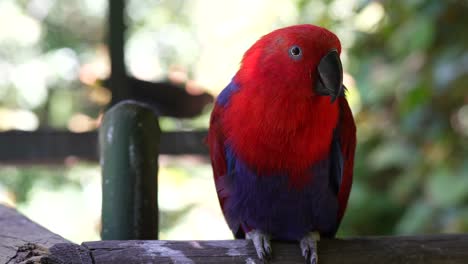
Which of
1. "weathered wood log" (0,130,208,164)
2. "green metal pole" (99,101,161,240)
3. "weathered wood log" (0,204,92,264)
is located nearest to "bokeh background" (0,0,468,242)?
"weathered wood log" (0,130,208,164)

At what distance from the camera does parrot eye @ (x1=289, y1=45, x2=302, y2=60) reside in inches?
48.7

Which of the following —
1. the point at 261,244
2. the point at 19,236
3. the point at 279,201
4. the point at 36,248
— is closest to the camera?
the point at 36,248

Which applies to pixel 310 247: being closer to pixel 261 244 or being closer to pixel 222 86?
pixel 261 244

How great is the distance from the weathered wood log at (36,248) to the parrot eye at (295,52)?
0.55 metres

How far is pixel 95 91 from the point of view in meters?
2.19

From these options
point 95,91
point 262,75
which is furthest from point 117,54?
point 262,75

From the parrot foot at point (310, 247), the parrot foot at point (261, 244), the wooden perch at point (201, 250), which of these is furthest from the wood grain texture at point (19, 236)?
the parrot foot at point (310, 247)

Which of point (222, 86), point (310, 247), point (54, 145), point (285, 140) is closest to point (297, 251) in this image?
point (310, 247)

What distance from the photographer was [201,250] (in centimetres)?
110

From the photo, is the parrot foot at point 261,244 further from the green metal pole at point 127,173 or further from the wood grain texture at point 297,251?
the green metal pole at point 127,173

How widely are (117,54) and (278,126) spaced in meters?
0.73

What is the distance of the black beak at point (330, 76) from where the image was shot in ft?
3.97

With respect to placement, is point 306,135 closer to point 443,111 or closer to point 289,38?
point 289,38

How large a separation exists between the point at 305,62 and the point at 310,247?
38 centimetres
